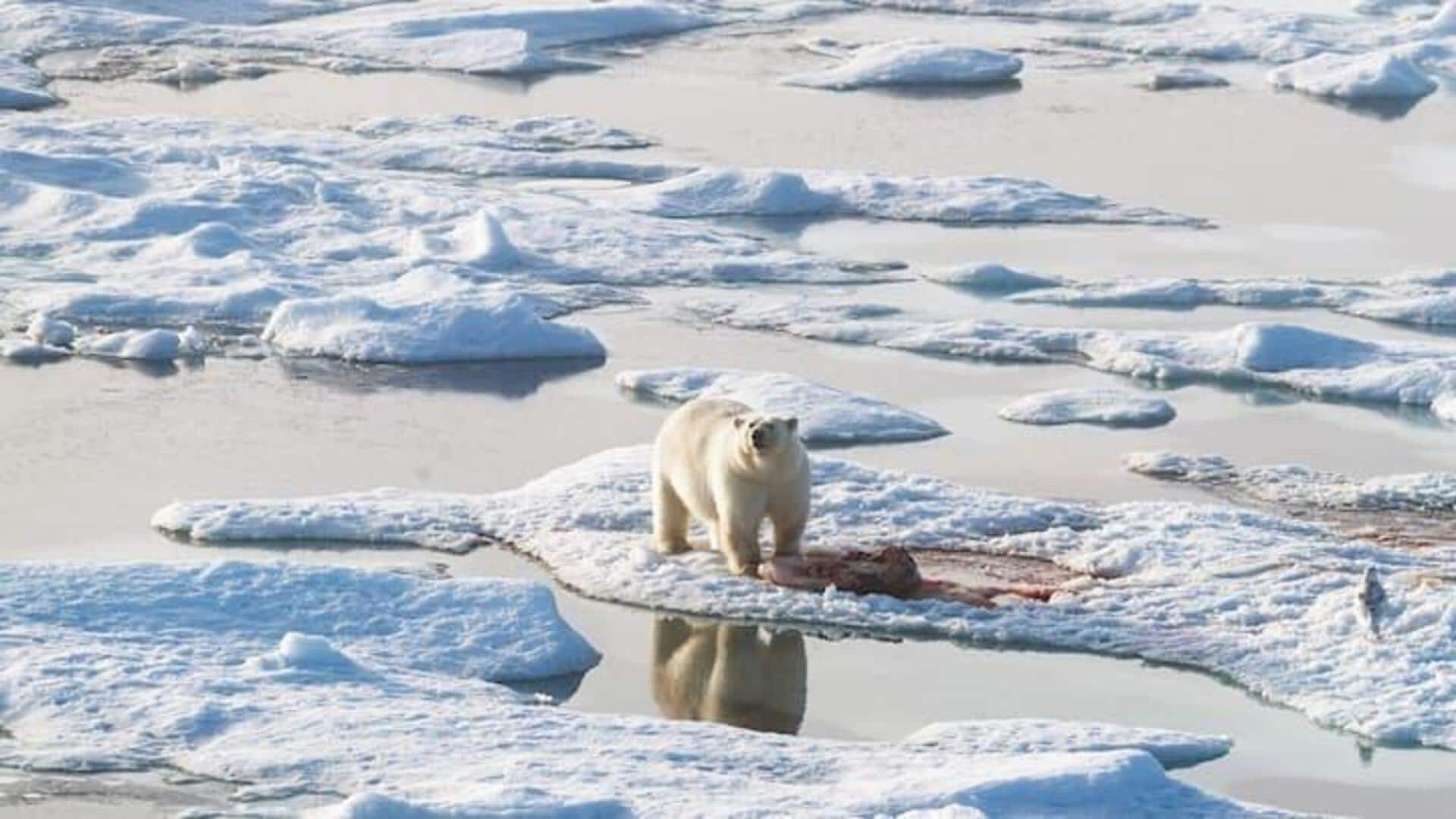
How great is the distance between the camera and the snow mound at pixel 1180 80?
23547 mm

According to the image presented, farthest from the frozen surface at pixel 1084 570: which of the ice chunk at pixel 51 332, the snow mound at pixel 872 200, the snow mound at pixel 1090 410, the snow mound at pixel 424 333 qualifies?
the snow mound at pixel 872 200

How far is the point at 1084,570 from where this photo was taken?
10836mm

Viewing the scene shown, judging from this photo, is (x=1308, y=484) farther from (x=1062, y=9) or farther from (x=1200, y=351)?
(x=1062, y=9)

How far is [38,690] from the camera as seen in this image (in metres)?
8.89

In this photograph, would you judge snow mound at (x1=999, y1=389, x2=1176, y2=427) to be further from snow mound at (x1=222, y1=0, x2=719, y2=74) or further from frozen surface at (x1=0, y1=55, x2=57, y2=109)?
snow mound at (x1=222, y1=0, x2=719, y2=74)

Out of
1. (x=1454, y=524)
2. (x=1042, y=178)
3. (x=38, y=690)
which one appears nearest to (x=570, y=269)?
(x=1042, y=178)

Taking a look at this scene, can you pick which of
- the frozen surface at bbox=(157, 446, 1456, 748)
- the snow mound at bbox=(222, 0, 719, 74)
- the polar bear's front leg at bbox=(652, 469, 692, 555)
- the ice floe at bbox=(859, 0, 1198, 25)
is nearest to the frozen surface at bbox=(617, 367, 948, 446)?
the frozen surface at bbox=(157, 446, 1456, 748)

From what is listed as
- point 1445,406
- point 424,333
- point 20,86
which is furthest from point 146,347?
point 20,86

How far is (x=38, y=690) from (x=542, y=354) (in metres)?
5.95

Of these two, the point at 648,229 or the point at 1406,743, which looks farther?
the point at 648,229

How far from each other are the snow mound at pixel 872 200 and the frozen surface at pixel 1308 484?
5.85 meters

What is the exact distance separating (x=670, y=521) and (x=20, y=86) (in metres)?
12.7

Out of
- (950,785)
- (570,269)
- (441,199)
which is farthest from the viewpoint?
(441,199)

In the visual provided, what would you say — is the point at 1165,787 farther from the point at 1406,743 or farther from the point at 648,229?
the point at 648,229
